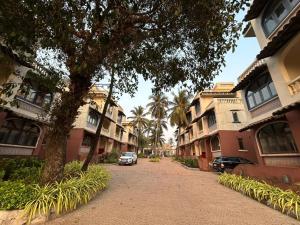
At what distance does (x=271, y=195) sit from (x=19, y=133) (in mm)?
17544

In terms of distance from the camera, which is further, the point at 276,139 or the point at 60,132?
the point at 276,139

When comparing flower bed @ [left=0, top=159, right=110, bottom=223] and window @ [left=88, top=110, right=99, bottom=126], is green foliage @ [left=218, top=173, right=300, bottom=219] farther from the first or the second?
window @ [left=88, top=110, right=99, bottom=126]

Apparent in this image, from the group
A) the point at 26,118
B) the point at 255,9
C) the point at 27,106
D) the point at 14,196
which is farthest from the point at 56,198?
the point at 255,9

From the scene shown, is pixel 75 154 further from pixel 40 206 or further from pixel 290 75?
pixel 290 75

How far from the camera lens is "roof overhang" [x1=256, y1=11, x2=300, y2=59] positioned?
25.6 feet

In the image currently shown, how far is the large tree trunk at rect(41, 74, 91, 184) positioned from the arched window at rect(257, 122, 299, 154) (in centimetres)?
1159

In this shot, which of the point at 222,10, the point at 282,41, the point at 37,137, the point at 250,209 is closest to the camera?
the point at 222,10

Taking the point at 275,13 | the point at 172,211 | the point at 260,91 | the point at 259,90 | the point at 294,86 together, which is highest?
the point at 275,13

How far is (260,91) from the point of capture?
12.9 metres

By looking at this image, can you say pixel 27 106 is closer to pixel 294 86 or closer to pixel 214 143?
pixel 294 86

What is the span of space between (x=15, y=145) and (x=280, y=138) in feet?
63.4

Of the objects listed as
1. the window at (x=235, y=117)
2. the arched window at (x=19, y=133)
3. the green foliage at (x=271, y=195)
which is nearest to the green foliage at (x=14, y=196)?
the green foliage at (x=271, y=195)

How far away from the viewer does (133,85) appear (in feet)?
36.3

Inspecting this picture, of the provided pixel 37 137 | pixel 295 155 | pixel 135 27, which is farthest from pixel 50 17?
pixel 37 137
